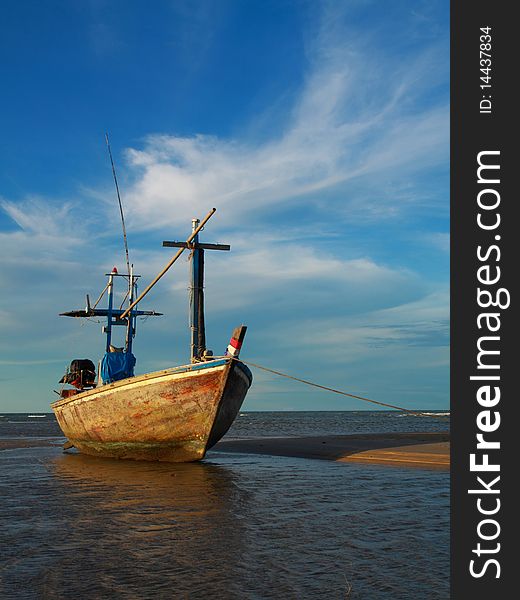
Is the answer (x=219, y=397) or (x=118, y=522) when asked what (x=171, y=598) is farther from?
(x=219, y=397)

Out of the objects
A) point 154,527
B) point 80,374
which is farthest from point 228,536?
point 80,374

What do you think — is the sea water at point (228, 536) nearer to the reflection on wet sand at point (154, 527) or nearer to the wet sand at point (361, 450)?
the reflection on wet sand at point (154, 527)

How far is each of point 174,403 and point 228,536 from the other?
321 inches

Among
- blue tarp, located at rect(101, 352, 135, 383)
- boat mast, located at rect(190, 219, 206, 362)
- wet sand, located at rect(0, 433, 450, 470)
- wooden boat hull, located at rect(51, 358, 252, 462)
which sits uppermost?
boat mast, located at rect(190, 219, 206, 362)

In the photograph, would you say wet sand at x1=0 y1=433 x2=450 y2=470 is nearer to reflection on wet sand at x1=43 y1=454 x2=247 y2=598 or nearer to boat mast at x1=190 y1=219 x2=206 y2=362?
reflection on wet sand at x1=43 y1=454 x2=247 y2=598

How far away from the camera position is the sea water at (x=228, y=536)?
602 centimetres

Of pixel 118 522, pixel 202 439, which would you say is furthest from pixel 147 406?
pixel 118 522

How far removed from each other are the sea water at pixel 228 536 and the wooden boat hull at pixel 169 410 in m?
1.88

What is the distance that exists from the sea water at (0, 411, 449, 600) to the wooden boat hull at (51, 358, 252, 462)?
188 centimetres

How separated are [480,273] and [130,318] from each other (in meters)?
20.3

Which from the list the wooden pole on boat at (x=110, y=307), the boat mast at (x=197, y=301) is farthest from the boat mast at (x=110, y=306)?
the boat mast at (x=197, y=301)

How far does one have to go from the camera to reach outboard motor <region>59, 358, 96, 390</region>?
2361 centimetres

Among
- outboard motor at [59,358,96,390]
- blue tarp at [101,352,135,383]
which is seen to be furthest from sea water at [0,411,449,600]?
outboard motor at [59,358,96,390]

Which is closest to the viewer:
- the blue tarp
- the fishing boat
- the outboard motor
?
the fishing boat
